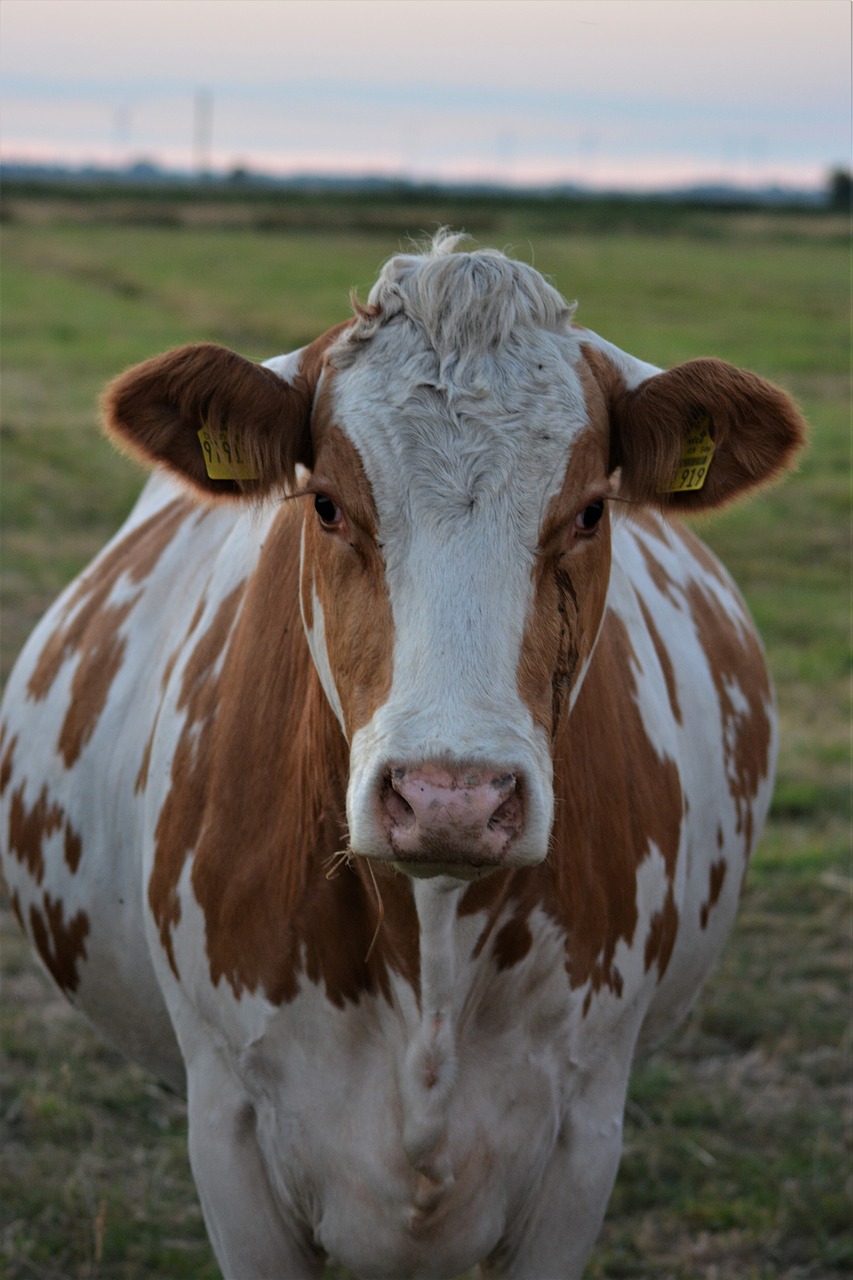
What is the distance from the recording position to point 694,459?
261 cm

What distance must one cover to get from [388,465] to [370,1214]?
1.29 m

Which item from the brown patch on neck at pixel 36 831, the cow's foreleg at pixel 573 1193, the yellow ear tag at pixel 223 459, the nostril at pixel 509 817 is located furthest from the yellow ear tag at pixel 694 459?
the brown patch on neck at pixel 36 831

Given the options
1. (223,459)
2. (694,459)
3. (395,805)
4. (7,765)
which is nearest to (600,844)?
(694,459)

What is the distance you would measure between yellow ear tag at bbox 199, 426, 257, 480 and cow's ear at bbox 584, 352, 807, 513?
0.60m

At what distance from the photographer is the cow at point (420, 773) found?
7.11 ft

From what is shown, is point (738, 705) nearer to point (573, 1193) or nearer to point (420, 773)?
point (573, 1193)

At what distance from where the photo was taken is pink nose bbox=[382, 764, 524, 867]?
1977 millimetres

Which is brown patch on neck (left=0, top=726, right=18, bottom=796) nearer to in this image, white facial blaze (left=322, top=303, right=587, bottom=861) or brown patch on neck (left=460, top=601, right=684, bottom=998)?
brown patch on neck (left=460, top=601, right=684, bottom=998)

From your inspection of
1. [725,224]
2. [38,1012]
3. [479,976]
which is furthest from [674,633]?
[725,224]

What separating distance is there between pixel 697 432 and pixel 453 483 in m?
0.57

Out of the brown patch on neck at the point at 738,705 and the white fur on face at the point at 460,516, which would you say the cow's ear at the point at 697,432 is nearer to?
the white fur on face at the point at 460,516

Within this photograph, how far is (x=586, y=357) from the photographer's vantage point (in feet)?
8.18

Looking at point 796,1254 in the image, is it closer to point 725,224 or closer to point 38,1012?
point 38,1012

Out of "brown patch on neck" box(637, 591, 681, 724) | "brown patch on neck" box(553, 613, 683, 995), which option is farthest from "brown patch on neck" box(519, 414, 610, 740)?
"brown patch on neck" box(637, 591, 681, 724)
